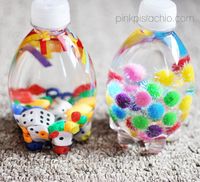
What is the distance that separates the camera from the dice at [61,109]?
82 cm

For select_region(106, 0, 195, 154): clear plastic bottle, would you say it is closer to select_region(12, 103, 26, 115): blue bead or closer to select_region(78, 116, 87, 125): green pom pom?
select_region(78, 116, 87, 125): green pom pom

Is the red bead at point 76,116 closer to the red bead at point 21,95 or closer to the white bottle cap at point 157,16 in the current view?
the red bead at point 21,95

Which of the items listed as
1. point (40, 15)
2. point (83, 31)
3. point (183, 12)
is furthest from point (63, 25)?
point (183, 12)

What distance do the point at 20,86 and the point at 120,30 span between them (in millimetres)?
502

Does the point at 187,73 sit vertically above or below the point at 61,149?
above

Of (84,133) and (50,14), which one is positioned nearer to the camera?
(50,14)

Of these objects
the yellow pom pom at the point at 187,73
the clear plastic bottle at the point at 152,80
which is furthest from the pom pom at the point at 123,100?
the yellow pom pom at the point at 187,73

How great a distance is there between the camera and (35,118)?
782mm

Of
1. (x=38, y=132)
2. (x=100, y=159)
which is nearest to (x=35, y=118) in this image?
(x=38, y=132)

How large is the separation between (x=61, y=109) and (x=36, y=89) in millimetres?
60

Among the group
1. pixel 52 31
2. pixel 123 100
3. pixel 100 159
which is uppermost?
pixel 52 31

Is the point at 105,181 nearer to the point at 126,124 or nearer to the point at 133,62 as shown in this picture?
the point at 126,124

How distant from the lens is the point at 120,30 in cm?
125

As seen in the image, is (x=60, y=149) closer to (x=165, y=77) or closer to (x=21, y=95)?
(x=21, y=95)
